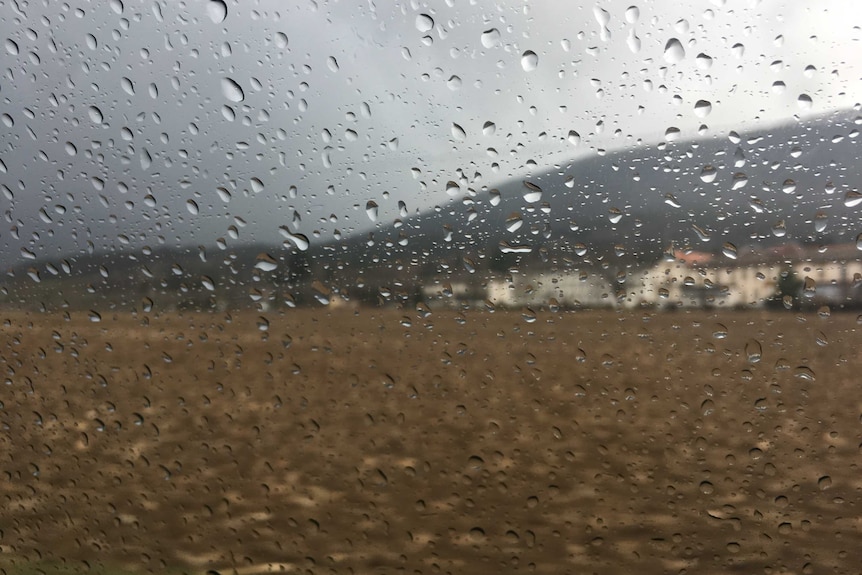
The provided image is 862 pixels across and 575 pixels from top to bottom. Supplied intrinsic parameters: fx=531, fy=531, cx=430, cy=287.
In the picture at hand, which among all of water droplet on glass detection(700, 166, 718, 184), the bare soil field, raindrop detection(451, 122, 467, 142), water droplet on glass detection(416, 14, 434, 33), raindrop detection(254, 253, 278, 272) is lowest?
the bare soil field

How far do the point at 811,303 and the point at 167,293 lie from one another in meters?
1.12

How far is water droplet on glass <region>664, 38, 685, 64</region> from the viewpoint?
87 cm

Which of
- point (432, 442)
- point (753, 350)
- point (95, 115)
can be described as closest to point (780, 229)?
point (753, 350)

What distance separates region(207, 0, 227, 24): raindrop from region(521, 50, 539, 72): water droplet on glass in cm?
55

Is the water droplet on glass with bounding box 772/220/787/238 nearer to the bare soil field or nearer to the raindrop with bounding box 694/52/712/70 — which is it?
the bare soil field

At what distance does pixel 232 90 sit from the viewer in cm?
98

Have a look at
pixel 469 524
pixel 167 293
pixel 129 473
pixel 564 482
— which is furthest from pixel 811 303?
pixel 129 473

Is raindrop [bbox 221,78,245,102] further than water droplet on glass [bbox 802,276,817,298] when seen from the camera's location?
Yes

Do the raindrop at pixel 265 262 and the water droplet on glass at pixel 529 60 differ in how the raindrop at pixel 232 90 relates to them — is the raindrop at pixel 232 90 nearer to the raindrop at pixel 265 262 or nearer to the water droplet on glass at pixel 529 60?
the raindrop at pixel 265 262

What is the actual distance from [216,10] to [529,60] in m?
0.57

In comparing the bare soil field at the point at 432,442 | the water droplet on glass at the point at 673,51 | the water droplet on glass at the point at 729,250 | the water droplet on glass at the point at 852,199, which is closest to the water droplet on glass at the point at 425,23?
the water droplet on glass at the point at 673,51

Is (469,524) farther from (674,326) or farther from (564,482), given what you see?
(674,326)

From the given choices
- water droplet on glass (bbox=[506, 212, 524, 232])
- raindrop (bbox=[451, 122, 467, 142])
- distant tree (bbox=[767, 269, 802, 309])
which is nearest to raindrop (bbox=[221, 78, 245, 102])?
raindrop (bbox=[451, 122, 467, 142])

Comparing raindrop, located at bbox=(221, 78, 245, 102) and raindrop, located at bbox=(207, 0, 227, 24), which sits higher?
raindrop, located at bbox=(207, 0, 227, 24)
